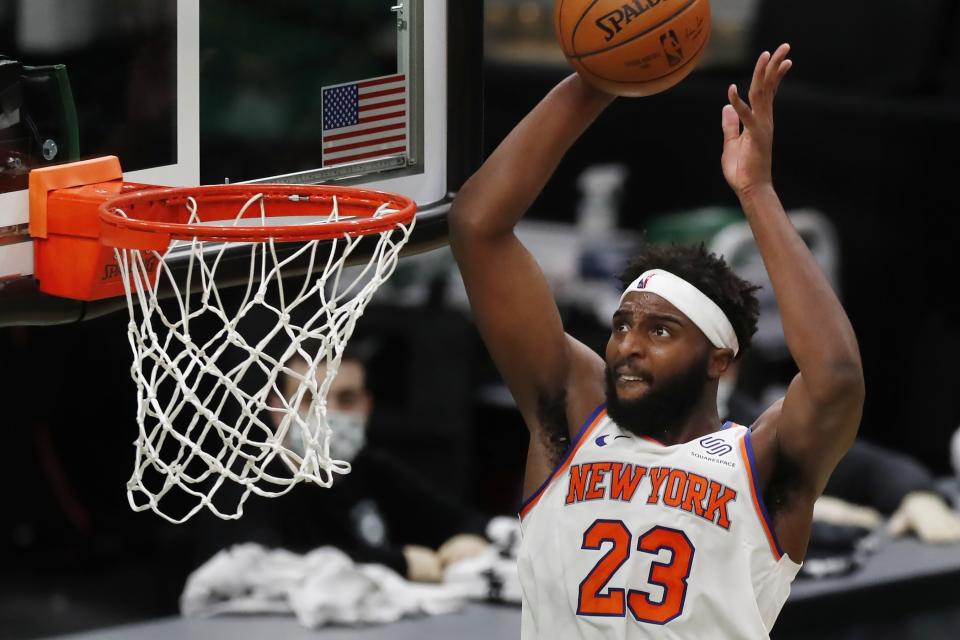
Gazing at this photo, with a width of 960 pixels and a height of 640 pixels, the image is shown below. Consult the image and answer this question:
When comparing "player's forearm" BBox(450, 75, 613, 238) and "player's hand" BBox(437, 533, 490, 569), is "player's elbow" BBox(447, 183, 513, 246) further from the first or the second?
"player's hand" BBox(437, 533, 490, 569)

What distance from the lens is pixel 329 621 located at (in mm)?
5289

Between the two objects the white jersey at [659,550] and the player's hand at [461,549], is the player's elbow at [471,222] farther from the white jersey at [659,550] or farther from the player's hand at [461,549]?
the player's hand at [461,549]

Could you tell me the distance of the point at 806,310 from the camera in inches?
121

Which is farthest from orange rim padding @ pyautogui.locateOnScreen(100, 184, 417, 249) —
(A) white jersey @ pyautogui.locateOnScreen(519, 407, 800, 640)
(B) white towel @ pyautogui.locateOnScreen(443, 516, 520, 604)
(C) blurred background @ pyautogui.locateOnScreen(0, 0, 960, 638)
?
(C) blurred background @ pyautogui.locateOnScreen(0, 0, 960, 638)

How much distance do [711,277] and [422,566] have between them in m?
2.80

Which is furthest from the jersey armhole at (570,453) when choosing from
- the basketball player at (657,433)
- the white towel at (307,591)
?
the white towel at (307,591)

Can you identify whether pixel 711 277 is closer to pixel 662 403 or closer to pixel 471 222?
pixel 662 403

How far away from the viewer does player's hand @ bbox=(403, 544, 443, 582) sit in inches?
229

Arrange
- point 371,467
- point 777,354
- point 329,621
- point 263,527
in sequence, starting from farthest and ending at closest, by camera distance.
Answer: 1. point 777,354
2. point 371,467
3. point 263,527
4. point 329,621

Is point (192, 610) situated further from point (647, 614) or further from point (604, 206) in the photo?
point (604, 206)

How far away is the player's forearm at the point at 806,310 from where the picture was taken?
3070mm

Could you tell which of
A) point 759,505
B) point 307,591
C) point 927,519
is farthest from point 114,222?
point 927,519

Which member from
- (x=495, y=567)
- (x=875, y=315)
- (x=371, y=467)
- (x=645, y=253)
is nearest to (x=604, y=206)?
Result: (x=875, y=315)

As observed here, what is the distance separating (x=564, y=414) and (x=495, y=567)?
2.32 meters
